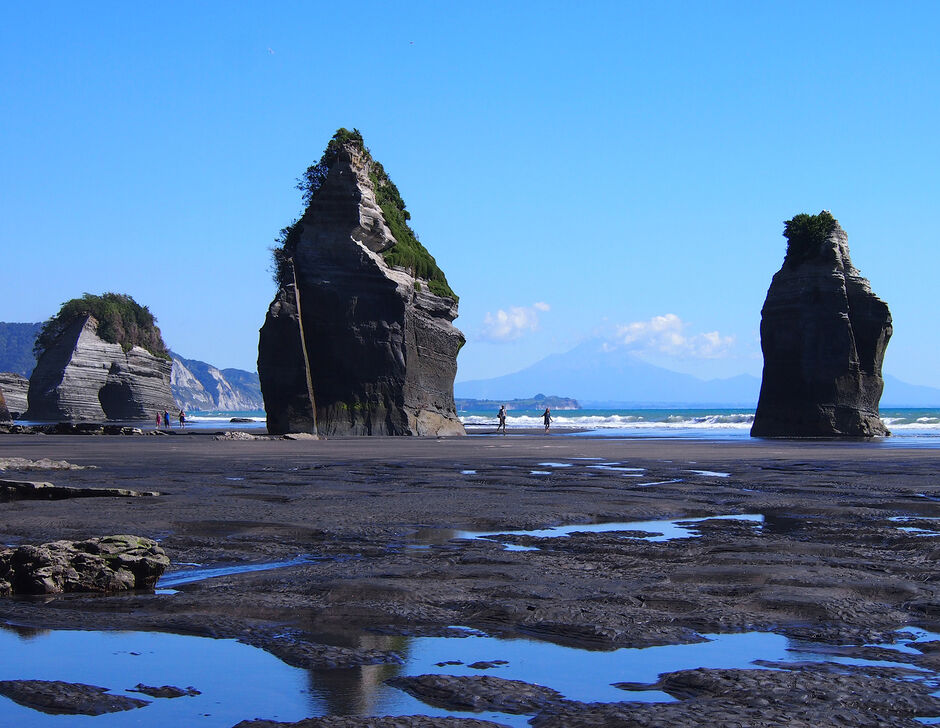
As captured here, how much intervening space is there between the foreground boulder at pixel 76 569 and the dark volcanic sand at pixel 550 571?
273 mm

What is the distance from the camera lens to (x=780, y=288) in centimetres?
5497

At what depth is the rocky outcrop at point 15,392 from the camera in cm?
9662

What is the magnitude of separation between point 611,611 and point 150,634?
2.75 m

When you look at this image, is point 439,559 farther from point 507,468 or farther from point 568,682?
point 507,468

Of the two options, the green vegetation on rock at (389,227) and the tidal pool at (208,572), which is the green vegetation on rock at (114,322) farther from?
the tidal pool at (208,572)

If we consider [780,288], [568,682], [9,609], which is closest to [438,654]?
[568,682]

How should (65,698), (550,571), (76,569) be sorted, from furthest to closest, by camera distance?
(550,571) < (76,569) < (65,698)

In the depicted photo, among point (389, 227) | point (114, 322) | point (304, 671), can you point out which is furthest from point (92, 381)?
point (304, 671)

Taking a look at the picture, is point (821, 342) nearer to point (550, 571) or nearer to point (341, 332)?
point (341, 332)

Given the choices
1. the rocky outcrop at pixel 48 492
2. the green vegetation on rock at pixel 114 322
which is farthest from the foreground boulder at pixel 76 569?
the green vegetation on rock at pixel 114 322

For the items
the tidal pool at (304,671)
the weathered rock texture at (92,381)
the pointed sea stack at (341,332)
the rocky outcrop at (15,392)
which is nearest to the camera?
the tidal pool at (304,671)

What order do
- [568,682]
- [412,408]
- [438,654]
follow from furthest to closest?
[412,408] → [438,654] → [568,682]

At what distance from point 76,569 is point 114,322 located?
3807 inches

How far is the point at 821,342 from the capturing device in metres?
52.3
